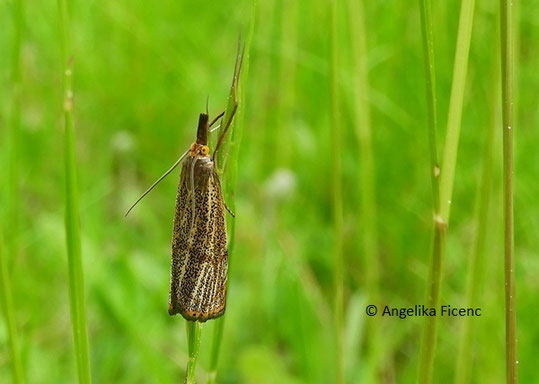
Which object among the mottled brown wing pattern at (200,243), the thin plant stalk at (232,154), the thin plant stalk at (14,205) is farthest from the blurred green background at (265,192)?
the thin plant stalk at (232,154)

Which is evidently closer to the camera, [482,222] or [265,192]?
[482,222]

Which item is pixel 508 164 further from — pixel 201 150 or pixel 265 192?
pixel 265 192

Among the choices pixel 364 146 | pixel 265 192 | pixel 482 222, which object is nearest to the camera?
pixel 482 222

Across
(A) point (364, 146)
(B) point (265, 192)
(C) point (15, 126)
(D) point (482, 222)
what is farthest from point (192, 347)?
(B) point (265, 192)

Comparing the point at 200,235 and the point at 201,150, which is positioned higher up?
the point at 201,150

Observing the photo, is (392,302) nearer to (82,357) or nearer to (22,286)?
(22,286)

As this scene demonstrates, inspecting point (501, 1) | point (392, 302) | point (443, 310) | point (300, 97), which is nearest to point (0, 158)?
point (300, 97)
